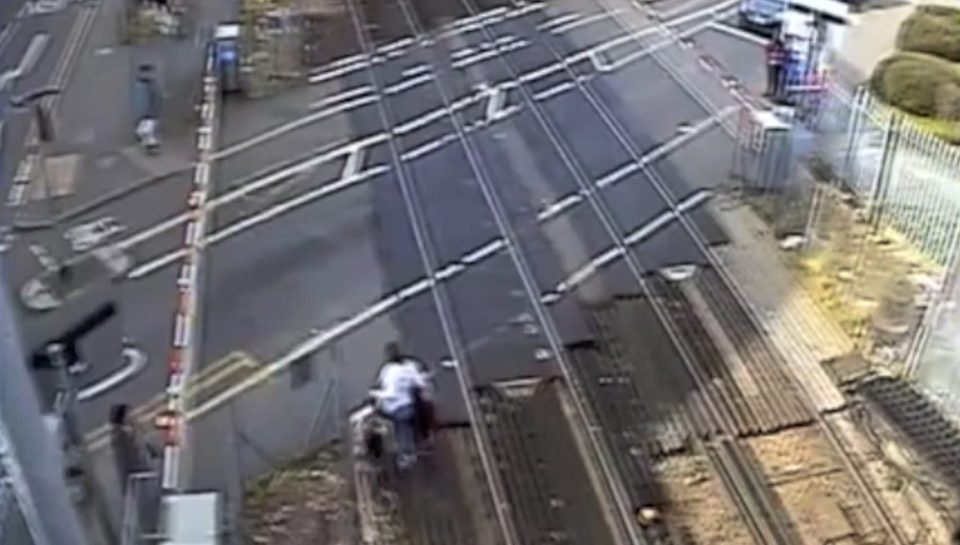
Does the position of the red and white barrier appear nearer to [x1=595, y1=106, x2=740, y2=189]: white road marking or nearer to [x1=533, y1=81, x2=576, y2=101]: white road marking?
[x1=533, y1=81, x2=576, y2=101]: white road marking

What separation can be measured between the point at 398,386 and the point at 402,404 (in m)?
0.17

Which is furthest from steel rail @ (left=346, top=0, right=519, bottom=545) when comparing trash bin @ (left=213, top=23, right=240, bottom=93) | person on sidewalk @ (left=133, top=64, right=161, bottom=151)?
person on sidewalk @ (left=133, top=64, right=161, bottom=151)

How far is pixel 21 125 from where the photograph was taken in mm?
15766

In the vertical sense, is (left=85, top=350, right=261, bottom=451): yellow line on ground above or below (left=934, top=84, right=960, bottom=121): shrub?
below

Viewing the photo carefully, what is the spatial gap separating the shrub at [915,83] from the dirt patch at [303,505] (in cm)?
878

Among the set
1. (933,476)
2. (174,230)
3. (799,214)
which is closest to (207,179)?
(174,230)

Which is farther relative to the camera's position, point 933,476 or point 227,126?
point 227,126

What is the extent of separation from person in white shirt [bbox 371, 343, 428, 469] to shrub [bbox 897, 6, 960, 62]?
988 cm

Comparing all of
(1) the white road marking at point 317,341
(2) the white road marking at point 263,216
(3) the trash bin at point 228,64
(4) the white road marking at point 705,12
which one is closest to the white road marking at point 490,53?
(4) the white road marking at point 705,12

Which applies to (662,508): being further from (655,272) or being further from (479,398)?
(655,272)

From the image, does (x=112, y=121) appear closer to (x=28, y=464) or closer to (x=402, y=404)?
(x=402, y=404)

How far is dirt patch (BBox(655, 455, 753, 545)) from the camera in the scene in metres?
8.70

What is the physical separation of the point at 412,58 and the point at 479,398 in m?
9.19

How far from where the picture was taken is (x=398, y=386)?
940 cm
